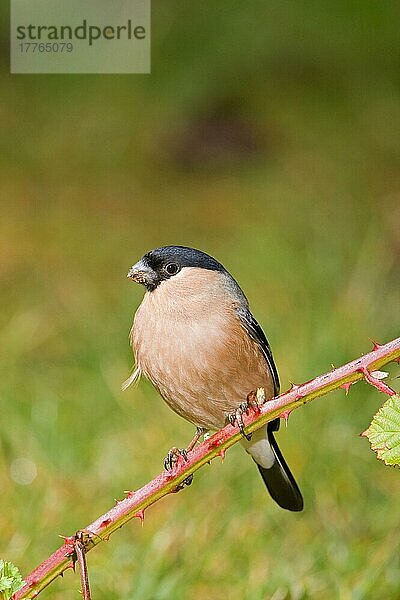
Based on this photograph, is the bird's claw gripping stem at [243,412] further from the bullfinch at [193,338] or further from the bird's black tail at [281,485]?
the bird's black tail at [281,485]

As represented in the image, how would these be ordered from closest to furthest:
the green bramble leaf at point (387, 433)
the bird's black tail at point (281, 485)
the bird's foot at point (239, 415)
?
the green bramble leaf at point (387, 433)
the bird's foot at point (239, 415)
the bird's black tail at point (281, 485)

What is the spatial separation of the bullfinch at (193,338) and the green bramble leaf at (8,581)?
581 mm

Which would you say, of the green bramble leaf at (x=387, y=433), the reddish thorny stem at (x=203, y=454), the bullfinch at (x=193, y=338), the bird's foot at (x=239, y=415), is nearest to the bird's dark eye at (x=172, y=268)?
the bullfinch at (x=193, y=338)

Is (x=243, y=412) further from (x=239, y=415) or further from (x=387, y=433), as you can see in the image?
(x=387, y=433)

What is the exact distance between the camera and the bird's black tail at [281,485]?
2.75m

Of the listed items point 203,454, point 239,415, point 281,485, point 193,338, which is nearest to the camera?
point 203,454

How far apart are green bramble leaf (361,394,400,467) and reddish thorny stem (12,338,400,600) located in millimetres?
108

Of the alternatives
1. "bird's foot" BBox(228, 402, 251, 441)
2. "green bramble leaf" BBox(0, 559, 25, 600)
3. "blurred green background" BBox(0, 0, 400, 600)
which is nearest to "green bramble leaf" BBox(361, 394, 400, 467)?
"bird's foot" BBox(228, 402, 251, 441)

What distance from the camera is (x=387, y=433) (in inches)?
67.6

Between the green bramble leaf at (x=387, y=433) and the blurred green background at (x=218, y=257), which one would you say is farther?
the blurred green background at (x=218, y=257)

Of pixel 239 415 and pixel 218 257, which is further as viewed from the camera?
pixel 218 257

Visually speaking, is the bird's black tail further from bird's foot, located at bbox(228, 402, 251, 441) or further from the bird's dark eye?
the bird's dark eye

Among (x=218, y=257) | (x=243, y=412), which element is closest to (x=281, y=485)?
(x=243, y=412)

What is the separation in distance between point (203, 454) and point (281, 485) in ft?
3.81
